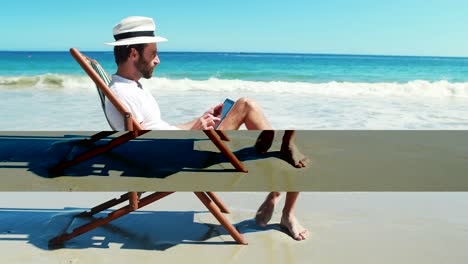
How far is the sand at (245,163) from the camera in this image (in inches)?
95.8

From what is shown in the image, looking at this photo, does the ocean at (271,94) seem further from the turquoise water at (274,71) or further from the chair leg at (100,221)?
the chair leg at (100,221)

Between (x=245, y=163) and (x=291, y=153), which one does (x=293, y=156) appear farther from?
(x=245, y=163)

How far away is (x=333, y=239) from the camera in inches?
117


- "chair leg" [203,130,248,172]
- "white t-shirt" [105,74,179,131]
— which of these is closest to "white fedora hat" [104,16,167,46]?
"white t-shirt" [105,74,179,131]

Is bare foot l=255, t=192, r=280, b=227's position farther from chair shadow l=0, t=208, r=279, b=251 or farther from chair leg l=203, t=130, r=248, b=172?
chair leg l=203, t=130, r=248, b=172

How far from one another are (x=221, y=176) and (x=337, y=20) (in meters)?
33.3

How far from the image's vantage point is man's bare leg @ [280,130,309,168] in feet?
8.79

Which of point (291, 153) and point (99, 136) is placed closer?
point (291, 153)

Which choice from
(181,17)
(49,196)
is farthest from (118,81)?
(181,17)

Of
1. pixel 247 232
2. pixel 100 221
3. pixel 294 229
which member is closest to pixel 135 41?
pixel 100 221

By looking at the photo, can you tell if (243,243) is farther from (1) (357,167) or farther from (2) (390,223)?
(2) (390,223)

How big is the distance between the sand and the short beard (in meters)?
0.36

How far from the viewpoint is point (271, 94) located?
52.3 ft

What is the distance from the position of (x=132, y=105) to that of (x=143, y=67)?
0.26 m
